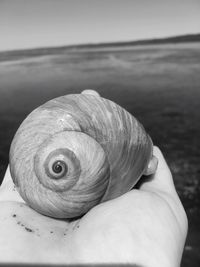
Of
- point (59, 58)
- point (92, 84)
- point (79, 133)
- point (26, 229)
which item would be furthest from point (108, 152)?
point (59, 58)

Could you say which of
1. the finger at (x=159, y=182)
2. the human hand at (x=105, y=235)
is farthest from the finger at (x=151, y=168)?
the human hand at (x=105, y=235)

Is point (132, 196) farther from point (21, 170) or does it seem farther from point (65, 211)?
point (21, 170)

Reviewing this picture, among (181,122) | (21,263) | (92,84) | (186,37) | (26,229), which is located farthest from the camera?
(186,37)

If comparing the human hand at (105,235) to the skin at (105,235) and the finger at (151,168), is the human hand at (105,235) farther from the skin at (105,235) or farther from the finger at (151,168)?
the finger at (151,168)

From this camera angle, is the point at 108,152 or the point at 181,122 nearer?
the point at 108,152

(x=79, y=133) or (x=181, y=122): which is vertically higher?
(x=79, y=133)

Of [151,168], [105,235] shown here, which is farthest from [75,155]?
[151,168]

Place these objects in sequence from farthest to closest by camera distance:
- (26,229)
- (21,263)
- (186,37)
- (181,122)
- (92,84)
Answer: (186,37) < (92,84) < (181,122) < (26,229) < (21,263)

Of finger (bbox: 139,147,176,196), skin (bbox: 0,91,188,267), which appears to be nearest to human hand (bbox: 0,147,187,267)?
skin (bbox: 0,91,188,267)
